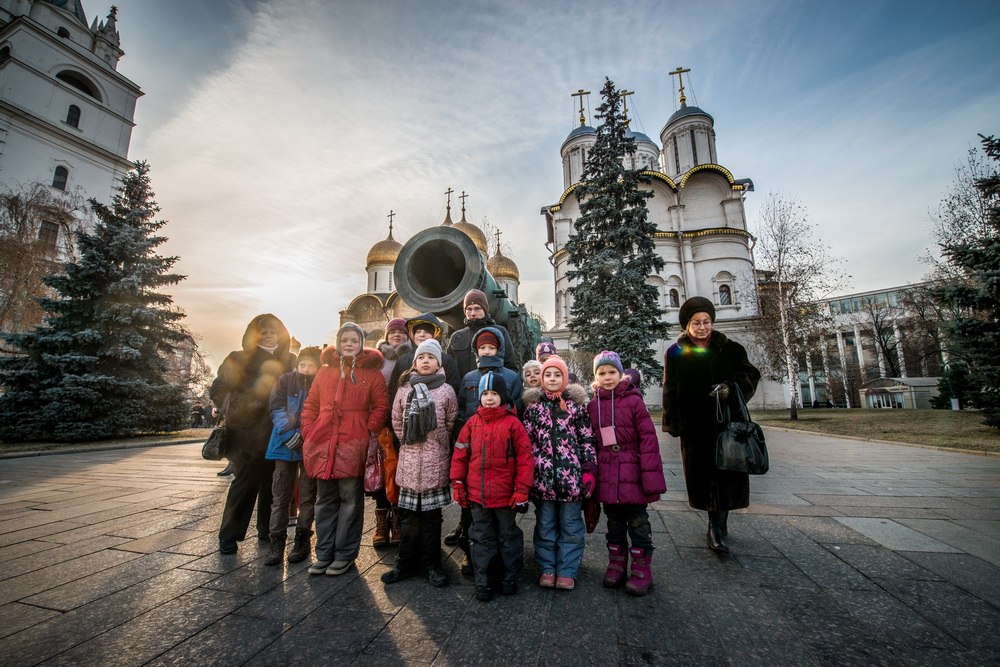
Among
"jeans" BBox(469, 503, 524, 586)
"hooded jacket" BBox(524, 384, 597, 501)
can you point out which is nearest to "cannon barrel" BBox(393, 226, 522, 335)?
"hooded jacket" BBox(524, 384, 597, 501)

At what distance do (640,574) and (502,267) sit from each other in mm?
33256

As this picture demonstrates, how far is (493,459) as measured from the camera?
2514mm

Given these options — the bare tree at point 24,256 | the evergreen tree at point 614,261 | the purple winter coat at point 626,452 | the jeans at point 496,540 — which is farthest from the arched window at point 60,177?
the purple winter coat at point 626,452

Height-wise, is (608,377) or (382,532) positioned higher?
(608,377)

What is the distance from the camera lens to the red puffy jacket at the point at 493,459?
2.47 m

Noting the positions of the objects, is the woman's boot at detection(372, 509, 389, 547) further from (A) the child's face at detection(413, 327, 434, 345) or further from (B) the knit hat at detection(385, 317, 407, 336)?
(B) the knit hat at detection(385, 317, 407, 336)

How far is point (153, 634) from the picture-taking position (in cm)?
194

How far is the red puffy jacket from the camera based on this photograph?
247cm

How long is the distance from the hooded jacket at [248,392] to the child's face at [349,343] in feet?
2.69

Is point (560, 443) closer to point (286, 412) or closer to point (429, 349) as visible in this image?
point (429, 349)

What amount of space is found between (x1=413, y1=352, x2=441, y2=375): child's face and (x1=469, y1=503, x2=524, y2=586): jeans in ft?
3.09

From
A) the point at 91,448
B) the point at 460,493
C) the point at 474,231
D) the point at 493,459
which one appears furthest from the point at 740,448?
the point at 474,231

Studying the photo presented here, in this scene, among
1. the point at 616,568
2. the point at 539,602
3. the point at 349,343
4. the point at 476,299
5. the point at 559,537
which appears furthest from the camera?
the point at 476,299

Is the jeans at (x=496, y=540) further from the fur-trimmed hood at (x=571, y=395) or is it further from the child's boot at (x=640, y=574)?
the fur-trimmed hood at (x=571, y=395)
